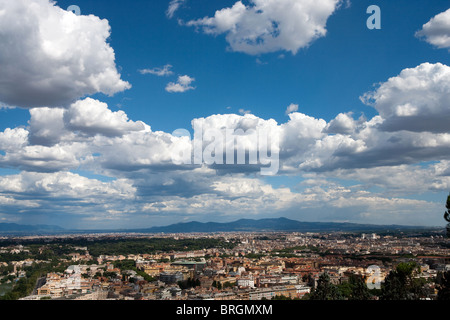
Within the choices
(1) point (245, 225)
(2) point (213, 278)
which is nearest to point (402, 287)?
(2) point (213, 278)

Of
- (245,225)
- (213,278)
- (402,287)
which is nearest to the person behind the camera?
(402,287)

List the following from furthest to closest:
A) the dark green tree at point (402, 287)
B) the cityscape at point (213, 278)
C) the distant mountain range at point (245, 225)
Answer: the distant mountain range at point (245, 225) → the cityscape at point (213, 278) → the dark green tree at point (402, 287)

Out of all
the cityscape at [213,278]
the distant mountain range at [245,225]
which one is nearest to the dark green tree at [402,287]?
the cityscape at [213,278]

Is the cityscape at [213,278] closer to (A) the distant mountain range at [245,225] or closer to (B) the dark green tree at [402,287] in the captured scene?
(B) the dark green tree at [402,287]

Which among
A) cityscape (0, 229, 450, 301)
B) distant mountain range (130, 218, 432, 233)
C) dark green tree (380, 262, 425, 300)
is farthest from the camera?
distant mountain range (130, 218, 432, 233)

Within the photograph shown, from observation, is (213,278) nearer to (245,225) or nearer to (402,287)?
(402,287)

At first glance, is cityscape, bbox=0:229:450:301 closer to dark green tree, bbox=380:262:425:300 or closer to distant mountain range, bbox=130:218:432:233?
dark green tree, bbox=380:262:425:300

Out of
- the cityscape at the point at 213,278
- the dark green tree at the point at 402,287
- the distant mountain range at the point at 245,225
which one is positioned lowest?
the distant mountain range at the point at 245,225

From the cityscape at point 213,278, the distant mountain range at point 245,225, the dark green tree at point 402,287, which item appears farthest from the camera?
the distant mountain range at point 245,225

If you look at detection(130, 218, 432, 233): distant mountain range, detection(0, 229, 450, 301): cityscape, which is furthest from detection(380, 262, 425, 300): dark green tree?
detection(130, 218, 432, 233): distant mountain range

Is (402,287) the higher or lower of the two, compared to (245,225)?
higher
